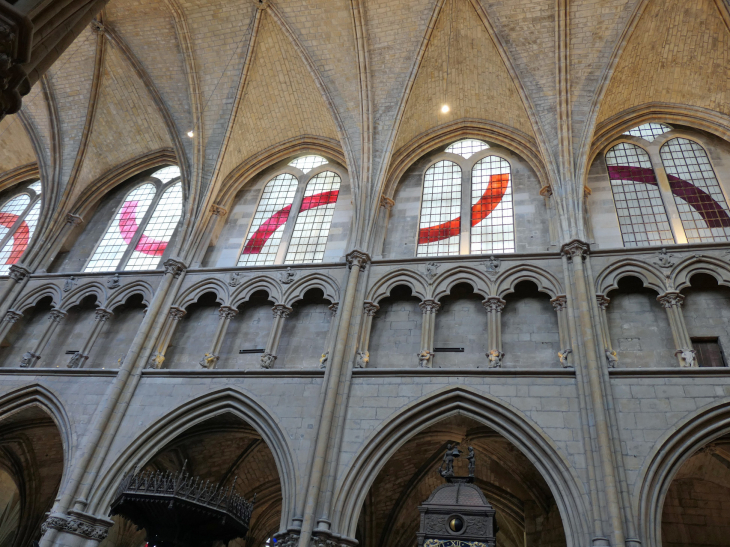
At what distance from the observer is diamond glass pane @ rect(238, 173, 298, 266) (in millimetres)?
16375

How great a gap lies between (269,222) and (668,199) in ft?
35.9

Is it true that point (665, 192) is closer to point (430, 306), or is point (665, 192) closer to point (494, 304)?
point (494, 304)

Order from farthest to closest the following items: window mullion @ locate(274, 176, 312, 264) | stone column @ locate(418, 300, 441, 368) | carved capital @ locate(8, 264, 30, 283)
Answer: carved capital @ locate(8, 264, 30, 283) < window mullion @ locate(274, 176, 312, 264) < stone column @ locate(418, 300, 441, 368)

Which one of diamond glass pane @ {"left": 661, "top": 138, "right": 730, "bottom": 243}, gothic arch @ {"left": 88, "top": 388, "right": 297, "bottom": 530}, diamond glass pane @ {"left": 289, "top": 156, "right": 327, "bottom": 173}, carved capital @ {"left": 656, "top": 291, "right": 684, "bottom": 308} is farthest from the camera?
diamond glass pane @ {"left": 289, "top": 156, "right": 327, "bottom": 173}

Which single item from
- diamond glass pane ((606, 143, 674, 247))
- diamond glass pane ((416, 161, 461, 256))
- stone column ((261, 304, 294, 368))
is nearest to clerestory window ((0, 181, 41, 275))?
stone column ((261, 304, 294, 368))

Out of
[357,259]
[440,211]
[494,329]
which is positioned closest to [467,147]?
[440,211]

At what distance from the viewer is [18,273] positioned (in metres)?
16.3

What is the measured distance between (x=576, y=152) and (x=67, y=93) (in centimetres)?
1559

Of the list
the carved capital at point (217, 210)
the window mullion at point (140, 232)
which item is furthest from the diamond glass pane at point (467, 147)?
the window mullion at point (140, 232)

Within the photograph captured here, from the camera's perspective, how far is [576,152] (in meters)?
14.6

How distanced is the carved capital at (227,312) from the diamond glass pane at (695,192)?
37.0ft

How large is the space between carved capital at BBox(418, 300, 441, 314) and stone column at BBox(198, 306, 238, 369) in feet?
15.7

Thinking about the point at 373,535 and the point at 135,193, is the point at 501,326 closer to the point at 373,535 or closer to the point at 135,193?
the point at 373,535

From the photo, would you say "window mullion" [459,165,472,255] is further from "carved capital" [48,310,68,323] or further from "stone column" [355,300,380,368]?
"carved capital" [48,310,68,323]
